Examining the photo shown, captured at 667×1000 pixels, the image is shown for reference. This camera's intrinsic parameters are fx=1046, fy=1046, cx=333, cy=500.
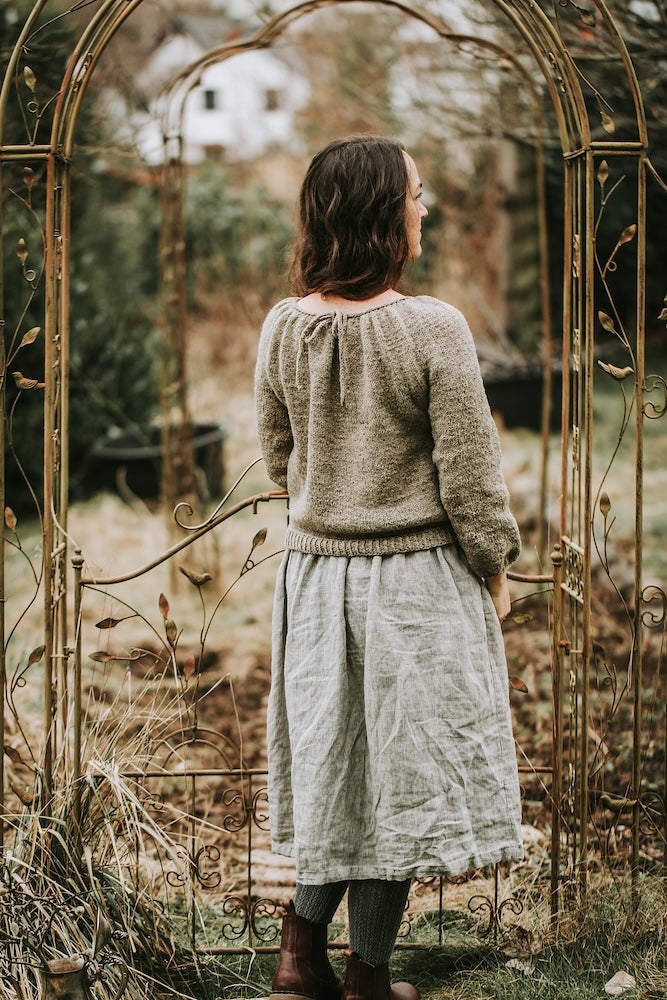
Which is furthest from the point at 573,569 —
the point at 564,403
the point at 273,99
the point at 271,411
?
the point at 273,99

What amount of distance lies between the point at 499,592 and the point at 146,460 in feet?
→ 15.0

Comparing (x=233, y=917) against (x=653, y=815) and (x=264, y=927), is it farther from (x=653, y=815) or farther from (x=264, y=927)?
(x=653, y=815)

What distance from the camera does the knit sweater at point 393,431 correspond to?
1833 millimetres

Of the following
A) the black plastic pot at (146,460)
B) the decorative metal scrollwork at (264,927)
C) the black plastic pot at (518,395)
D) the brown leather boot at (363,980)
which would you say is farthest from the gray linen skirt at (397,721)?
the black plastic pot at (518,395)

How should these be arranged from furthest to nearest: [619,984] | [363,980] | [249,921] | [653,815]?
1. [653,815]
2. [249,921]
3. [619,984]
4. [363,980]

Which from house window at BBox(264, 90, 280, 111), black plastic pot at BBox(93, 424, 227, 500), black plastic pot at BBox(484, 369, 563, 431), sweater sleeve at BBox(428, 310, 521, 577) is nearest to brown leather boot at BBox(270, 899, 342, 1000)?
sweater sleeve at BBox(428, 310, 521, 577)

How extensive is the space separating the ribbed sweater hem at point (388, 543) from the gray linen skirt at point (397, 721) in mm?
16

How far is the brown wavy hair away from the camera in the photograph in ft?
6.10

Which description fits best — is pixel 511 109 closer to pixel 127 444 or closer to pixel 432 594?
pixel 127 444

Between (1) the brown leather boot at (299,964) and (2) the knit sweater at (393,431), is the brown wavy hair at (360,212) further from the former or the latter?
(1) the brown leather boot at (299,964)

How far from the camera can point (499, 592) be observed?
2.05 m

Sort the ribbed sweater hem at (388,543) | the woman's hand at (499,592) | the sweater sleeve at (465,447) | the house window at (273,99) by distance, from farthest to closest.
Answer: the house window at (273,99) → the woman's hand at (499,592) → the ribbed sweater hem at (388,543) → the sweater sleeve at (465,447)

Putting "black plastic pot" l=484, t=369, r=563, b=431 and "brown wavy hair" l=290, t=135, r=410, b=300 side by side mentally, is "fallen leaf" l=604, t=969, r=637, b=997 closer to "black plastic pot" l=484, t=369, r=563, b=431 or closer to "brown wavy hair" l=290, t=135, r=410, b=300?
"brown wavy hair" l=290, t=135, r=410, b=300

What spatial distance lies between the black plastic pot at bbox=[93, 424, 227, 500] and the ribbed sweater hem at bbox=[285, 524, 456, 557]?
13.0 feet
